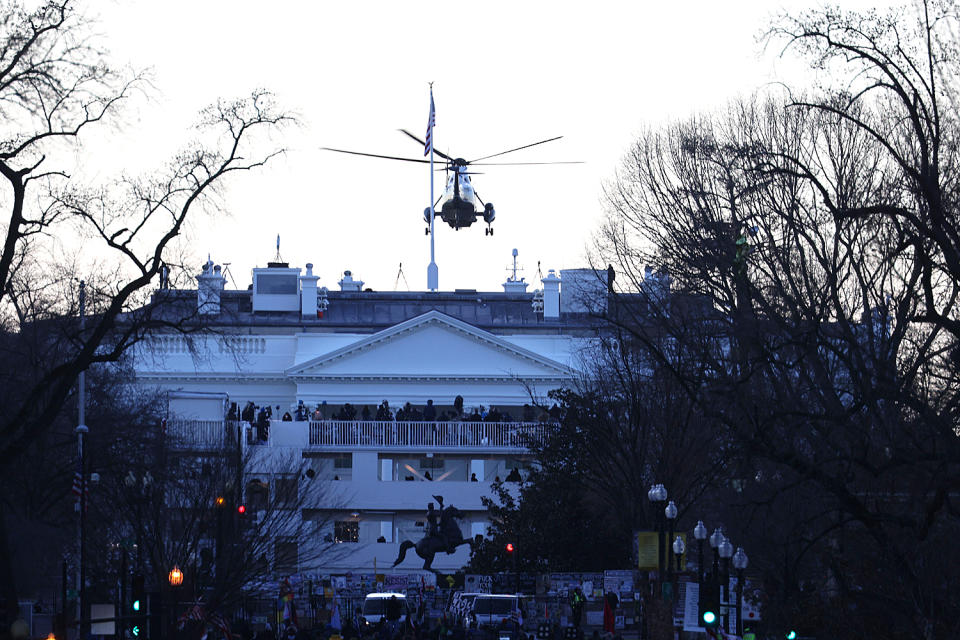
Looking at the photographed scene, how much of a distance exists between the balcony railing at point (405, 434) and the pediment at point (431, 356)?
518 inches

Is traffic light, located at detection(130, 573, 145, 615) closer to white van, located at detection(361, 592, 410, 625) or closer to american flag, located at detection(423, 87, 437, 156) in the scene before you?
white van, located at detection(361, 592, 410, 625)

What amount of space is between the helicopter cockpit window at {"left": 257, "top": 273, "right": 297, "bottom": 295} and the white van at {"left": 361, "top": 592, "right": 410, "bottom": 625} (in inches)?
2095

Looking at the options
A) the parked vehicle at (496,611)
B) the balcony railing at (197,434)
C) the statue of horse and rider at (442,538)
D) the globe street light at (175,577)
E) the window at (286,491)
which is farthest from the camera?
the statue of horse and rider at (442,538)

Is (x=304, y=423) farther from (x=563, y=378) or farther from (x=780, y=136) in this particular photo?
(x=780, y=136)

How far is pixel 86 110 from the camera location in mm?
25000

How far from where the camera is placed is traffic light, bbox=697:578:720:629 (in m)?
28.5

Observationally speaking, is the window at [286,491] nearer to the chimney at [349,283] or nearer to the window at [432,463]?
the window at [432,463]

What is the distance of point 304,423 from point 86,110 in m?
Result: 48.9

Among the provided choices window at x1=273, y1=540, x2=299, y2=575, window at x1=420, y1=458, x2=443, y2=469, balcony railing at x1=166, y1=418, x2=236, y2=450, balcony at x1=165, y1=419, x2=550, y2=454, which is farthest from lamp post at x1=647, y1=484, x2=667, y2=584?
window at x1=420, y1=458, x2=443, y2=469

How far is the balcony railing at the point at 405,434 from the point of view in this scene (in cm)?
7381

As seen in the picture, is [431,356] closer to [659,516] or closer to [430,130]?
[430,130]

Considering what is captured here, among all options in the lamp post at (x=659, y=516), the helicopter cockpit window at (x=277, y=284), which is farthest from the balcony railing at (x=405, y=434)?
the lamp post at (x=659, y=516)

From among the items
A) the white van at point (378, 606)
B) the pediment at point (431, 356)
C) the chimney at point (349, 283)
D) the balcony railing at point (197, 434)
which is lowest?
the white van at point (378, 606)

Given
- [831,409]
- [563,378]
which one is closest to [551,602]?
[831,409]
